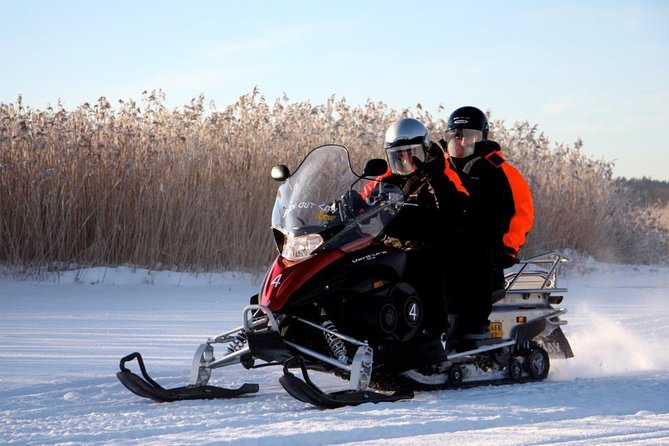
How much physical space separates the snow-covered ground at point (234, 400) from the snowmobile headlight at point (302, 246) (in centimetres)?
A: 80

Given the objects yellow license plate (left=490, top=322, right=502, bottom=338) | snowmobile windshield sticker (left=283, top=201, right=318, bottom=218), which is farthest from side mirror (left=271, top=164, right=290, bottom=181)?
yellow license plate (left=490, top=322, right=502, bottom=338)

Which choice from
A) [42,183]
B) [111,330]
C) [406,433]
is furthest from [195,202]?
[406,433]

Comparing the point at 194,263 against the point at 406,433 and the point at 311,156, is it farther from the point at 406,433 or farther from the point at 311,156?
the point at 406,433

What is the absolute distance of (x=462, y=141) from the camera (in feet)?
23.7

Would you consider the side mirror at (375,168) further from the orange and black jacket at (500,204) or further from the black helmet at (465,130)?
the black helmet at (465,130)

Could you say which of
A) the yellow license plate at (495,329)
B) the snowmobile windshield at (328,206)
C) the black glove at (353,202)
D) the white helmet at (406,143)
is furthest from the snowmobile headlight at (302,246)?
the yellow license plate at (495,329)

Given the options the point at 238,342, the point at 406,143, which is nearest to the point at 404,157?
the point at 406,143

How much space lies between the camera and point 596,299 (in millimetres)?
12844

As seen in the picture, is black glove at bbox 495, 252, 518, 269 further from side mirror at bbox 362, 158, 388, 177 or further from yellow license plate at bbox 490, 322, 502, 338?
side mirror at bbox 362, 158, 388, 177

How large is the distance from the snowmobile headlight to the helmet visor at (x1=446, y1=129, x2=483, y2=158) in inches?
70.1

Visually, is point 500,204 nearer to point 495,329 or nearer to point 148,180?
point 495,329

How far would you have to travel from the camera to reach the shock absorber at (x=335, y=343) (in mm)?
5805

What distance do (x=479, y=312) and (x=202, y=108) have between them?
836 cm

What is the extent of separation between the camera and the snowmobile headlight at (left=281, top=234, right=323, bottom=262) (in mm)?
5839
